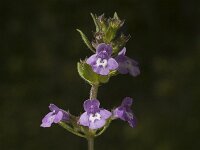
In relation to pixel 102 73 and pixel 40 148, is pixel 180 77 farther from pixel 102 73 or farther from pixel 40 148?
pixel 102 73

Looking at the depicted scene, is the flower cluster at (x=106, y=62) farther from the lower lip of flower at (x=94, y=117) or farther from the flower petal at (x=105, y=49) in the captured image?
the lower lip of flower at (x=94, y=117)

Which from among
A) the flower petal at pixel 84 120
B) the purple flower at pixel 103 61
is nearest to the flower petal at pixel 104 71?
the purple flower at pixel 103 61

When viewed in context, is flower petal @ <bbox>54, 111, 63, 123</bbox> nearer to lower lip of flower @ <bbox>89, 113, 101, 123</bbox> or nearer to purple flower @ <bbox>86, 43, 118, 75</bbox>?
lower lip of flower @ <bbox>89, 113, 101, 123</bbox>

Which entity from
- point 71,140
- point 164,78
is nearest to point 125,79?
point 164,78

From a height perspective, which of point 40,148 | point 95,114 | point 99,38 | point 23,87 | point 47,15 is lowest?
point 95,114

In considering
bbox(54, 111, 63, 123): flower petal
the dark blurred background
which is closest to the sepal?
bbox(54, 111, 63, 123): flower petal

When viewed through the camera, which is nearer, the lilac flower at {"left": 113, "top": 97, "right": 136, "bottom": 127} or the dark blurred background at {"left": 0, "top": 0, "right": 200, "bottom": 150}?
the lilac flower at {"left": 113, "top": 97, "right": 136, "bottom": 127}
